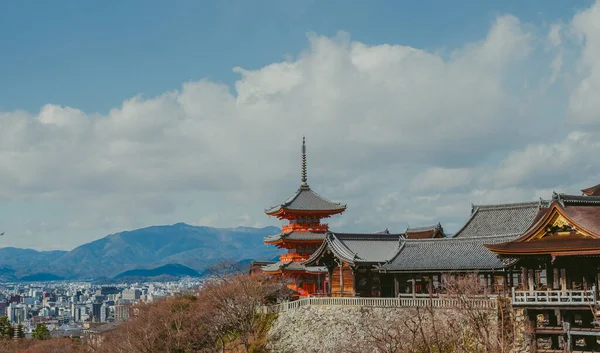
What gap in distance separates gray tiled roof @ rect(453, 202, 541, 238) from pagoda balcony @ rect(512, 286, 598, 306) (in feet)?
28.8

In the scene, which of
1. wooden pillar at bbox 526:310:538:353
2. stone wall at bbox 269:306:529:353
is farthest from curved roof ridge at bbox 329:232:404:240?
wooden pillar at bbox 526:310:538:353

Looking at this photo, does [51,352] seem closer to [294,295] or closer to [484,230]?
[294,295]

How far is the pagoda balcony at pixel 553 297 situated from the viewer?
1254 inches

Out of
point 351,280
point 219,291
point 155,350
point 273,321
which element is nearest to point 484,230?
point 351,280

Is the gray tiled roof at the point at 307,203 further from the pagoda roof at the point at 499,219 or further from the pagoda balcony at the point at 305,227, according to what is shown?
the pagoda roof at the point at 499,219

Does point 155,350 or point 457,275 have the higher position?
point 457,275

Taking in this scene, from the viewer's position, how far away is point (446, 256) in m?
41.9

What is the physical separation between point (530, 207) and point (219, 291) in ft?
69.7

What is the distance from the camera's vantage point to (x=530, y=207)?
44.7m

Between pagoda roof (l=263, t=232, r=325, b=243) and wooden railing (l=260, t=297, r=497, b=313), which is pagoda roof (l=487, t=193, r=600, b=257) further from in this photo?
pagoda roof (l=263, t=232, r=325, b=243)

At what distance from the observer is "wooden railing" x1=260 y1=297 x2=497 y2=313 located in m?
35.3

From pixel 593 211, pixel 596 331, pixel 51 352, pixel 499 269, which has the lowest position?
pixel 51 352

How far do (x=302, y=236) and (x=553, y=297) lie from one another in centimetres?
2835

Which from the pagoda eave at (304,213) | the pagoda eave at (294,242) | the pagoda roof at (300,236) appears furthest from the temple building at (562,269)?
the pagoda eave at (304,213)
